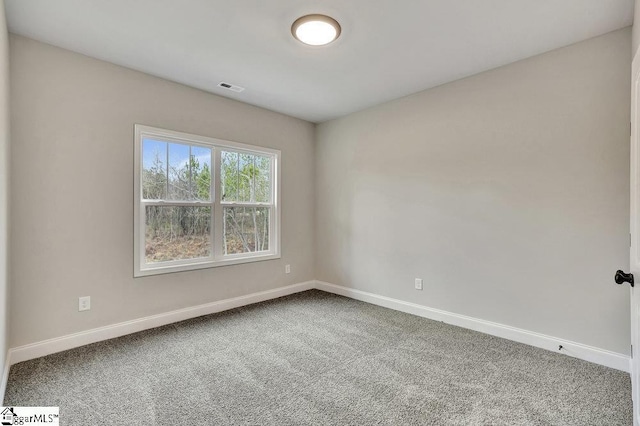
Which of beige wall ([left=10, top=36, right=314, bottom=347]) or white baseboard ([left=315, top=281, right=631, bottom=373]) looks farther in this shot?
beige wall ([left=10, top=36, right=314, bottom=347])

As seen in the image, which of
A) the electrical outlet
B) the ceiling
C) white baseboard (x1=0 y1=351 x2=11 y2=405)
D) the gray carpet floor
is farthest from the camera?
the electrical outlet

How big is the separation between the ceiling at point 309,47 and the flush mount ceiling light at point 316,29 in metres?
0.05

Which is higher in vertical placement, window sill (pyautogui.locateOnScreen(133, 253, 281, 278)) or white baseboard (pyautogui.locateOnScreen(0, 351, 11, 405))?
window sill (pyautogui.locateOnScreen(133, 253, 281, 278))

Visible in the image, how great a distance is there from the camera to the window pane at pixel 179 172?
3.44m

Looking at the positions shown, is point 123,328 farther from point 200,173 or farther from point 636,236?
point 636,236

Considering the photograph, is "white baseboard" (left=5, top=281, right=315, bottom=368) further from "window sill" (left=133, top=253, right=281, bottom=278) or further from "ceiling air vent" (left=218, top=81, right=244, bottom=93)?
"ceiling air vent" (left=218, top=81, right=244, bottom=93)

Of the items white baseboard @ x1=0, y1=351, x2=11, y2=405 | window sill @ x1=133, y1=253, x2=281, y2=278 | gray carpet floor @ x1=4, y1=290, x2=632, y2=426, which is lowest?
gray carpet floor @ x1=4, y1=290, x2=632, y2=426

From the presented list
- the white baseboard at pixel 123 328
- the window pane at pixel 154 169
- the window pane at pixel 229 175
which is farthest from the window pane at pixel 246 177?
the white baseboard at pixel 123 328

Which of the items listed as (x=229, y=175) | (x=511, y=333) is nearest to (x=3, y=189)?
(x=229, y=175)

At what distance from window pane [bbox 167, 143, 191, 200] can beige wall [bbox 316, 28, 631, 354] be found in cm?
220

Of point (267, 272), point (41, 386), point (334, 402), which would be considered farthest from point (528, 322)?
point (41, 386)

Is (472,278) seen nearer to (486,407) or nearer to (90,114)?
(486,407)

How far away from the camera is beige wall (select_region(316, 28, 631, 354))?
244cm

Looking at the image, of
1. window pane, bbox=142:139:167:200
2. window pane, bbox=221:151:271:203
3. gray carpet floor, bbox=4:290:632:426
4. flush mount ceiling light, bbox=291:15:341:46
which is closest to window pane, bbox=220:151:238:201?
window pane, bbox=221:151:271:203
